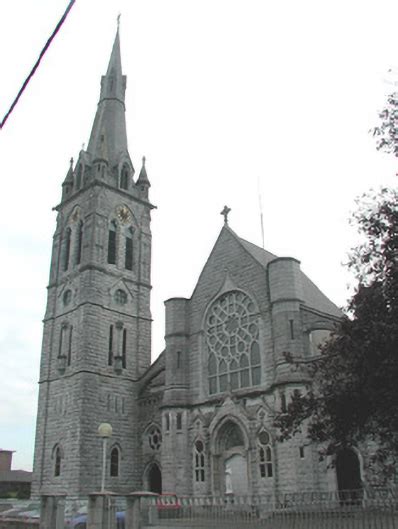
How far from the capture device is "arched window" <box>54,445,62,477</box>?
32.5 metres

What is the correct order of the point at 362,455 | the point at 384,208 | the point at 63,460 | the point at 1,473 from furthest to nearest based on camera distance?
the point at 1,473 < the point at 63,460 < the point at 362,455 < the point at 384,208

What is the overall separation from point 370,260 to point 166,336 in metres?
20.2

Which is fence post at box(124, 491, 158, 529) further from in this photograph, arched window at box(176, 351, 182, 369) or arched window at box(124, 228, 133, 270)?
arched window at box(124, 228, 133, 270)

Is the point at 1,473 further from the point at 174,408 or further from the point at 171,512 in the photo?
the point at 171,512

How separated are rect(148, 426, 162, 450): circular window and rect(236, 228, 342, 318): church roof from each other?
1151 cm

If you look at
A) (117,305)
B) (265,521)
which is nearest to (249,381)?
(117,305)

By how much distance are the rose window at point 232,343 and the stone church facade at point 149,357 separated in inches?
2.7

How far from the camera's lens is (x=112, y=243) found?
38906mm

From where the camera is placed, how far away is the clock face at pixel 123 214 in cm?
3981

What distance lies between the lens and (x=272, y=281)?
28.9 meters

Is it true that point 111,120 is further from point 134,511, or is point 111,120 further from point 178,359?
point 134,511

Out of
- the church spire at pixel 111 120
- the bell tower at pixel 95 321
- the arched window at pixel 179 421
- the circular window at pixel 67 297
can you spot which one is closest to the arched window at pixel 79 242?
the bell tower at pixel 95 321

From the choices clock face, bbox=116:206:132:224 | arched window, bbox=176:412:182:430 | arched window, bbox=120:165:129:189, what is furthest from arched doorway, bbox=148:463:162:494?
arched window, bbox=120:165:129:189

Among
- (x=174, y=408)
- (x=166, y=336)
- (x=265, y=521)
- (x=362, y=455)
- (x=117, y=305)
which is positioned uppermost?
(x=117, y=305)
